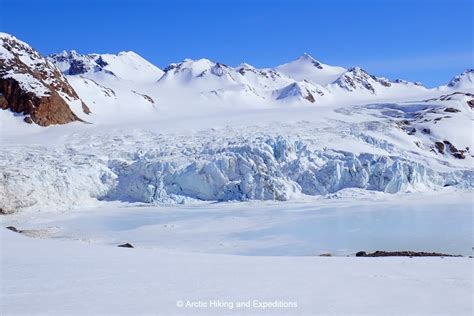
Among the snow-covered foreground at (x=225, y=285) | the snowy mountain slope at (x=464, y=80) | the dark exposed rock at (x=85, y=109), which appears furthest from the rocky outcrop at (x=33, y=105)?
the snowy mountain slope at (x=464, y=80)

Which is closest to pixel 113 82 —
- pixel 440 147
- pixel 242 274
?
pixel 440 147

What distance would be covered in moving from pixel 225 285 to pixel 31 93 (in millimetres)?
37602

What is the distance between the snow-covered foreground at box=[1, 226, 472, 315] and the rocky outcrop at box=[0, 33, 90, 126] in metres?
32.8

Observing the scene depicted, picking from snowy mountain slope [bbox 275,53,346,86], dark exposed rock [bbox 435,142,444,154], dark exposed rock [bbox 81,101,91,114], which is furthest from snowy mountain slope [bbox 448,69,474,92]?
dark exposed rock [bbox 81,101,91,114]

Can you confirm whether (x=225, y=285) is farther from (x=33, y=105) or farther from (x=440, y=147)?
(x=33, y=105)

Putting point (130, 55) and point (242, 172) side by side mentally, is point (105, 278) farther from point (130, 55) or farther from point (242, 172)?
point (130, 55)

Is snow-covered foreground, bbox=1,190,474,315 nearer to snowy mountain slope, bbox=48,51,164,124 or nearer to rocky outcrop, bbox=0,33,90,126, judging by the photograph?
rocky outcrop, bbox=0,33,90,126

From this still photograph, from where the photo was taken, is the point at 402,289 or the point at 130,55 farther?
the point at 130,55

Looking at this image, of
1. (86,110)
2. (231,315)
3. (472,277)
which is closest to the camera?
(231,315)

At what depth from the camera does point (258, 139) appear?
29.7m

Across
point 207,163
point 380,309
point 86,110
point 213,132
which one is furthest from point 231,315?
point 86,110

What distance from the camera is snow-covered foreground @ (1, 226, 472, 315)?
4.89 metres

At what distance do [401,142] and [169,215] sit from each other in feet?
61.2

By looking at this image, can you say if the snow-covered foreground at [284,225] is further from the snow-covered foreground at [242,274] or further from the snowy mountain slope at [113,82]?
the snowy mountain slope at [113,82]
